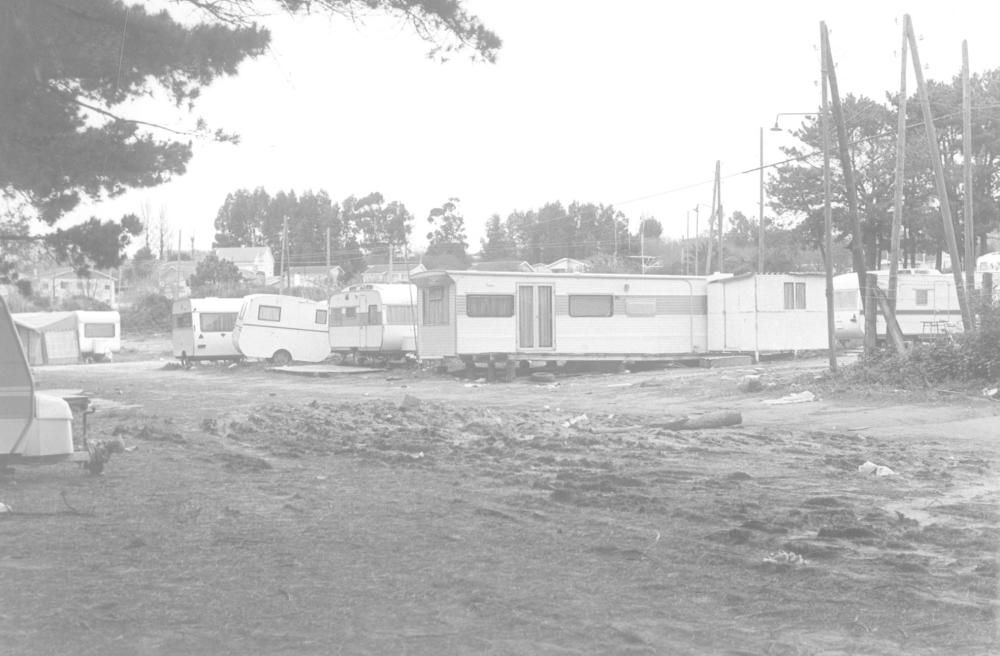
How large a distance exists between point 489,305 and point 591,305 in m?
3.00

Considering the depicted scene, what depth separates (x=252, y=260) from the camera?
86.6m

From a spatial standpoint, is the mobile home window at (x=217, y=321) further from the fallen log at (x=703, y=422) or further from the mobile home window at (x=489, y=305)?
the fallen log at (x=703, y=422)

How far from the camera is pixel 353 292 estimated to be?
36.7 metres

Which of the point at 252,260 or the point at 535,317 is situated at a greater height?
the point at 252,260

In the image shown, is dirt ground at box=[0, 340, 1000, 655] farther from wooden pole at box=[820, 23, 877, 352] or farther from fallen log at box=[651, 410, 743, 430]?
wooden pole at box=[820, 23, 877, 352]

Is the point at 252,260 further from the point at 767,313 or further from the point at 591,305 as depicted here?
the point at 767,313

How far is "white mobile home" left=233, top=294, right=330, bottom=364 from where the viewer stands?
128 feet

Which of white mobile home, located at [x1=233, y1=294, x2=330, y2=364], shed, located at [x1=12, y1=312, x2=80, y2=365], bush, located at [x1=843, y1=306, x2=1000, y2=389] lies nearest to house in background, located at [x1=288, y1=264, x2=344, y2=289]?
shed, located at [x1=12, y1=312, x2=80, y2=365]

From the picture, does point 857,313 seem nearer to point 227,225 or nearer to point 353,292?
point 353,292

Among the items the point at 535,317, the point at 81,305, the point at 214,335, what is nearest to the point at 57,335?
the point at 214,335

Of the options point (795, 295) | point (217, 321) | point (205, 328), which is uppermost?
point (795, 295)

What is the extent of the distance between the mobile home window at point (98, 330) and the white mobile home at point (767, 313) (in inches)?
1202

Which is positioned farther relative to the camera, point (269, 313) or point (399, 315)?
point (269, 313)

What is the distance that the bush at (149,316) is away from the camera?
67.9m
